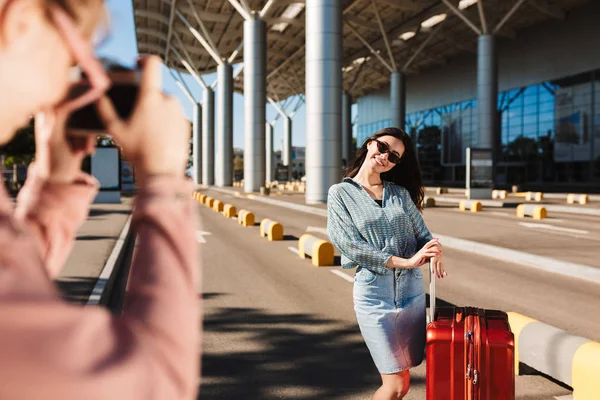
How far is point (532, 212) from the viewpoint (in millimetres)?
23016

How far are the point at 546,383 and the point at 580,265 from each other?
6229 mm

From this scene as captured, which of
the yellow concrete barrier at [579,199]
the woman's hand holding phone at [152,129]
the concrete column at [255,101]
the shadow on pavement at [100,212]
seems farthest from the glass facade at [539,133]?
the woman's hand holding phone at [152,129]

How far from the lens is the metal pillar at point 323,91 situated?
97.0ft

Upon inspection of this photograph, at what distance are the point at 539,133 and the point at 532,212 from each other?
38.3m

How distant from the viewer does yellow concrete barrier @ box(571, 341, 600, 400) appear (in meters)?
4.61

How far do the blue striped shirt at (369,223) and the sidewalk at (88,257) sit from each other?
241cm

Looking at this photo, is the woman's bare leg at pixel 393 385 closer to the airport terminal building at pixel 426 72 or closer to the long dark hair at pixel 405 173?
the long dark hair at pixel 405 173

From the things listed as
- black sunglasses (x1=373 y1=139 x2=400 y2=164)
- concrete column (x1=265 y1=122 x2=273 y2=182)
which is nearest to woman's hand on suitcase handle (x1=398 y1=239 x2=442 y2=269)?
black sunglasses (x1=373 y1=139 x2=400 y2=164)

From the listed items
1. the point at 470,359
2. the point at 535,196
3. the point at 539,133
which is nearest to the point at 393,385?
the point at 470,359

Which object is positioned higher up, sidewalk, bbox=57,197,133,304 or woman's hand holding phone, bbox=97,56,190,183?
woman's hand holding phone, bbox=97,56,190,183

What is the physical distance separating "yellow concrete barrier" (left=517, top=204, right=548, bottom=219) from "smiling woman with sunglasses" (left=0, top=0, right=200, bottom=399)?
23.3 m

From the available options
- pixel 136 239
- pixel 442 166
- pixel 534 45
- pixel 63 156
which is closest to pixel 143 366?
pixel 136 239

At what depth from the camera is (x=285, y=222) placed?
880 inches

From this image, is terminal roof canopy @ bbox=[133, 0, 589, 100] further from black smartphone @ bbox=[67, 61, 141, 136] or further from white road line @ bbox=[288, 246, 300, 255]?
black smartphone @ bbox=[67, 61, 141, 136]
